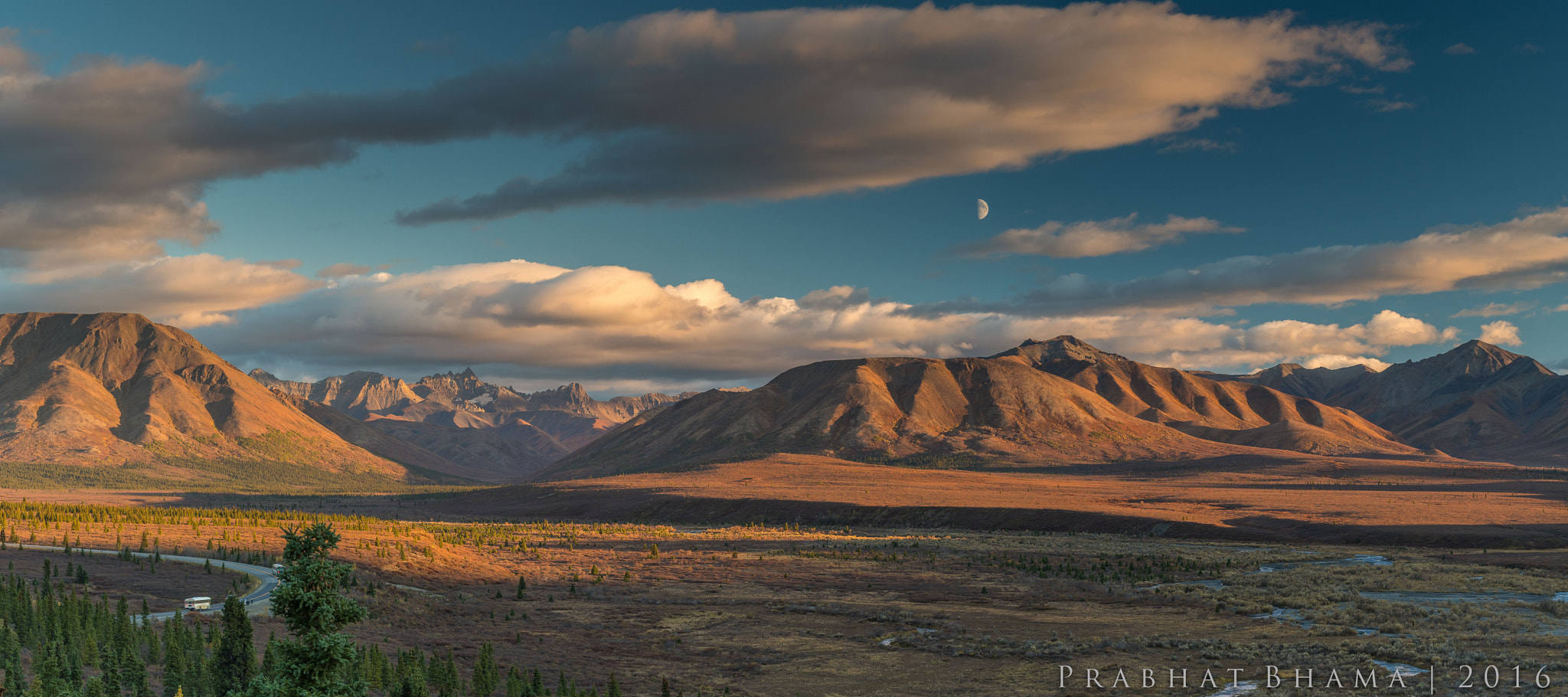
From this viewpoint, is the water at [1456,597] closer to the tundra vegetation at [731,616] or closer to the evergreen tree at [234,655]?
the tundra vegetation at [731,616]

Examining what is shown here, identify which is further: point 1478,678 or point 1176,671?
point 1176,671

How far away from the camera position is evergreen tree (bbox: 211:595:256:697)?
33.4m

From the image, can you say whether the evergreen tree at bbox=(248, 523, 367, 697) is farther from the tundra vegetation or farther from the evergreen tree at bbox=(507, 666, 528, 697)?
the evergreen tree at bbox=(507, 666, 528, 697)

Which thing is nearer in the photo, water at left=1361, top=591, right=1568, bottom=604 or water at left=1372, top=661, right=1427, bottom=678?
water at left=1372, top=661, right=1427, bottom=678

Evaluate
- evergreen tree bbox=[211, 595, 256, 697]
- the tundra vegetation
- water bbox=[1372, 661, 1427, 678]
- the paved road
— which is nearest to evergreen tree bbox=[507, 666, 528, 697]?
the tundra vegetation

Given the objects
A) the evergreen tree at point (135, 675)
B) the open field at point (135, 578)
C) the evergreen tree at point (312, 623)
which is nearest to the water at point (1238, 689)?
the evergreen tree at point (312, 623)

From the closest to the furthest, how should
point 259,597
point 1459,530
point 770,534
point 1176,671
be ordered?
point 1176,671 → point 259,597 → point 1459,530 → point 770,534

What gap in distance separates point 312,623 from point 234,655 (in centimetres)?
2247

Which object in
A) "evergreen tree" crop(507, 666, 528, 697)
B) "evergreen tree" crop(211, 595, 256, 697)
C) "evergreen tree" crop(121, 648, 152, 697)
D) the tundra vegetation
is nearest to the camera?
"evergreen tree" crop(121, 648, 152, 697)

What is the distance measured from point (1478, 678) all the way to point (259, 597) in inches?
2148

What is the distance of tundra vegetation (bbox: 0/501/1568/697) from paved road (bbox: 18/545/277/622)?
1.39 metres

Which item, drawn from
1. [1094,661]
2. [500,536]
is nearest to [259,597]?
[1094,661]

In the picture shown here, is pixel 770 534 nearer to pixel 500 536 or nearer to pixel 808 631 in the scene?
pixel 500 536

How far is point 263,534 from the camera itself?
87.2m
